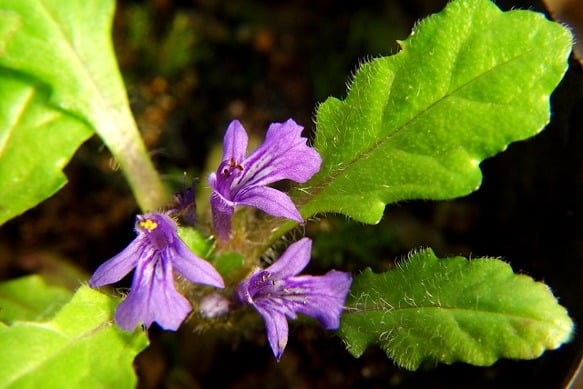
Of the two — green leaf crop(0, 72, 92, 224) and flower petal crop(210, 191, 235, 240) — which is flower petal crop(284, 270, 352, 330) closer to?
flower petal crop(210, 191, 235, 240)

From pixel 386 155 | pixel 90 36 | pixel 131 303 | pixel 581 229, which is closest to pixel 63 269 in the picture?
pixel 90 36

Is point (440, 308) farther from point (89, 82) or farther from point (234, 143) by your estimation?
point (89, 82)

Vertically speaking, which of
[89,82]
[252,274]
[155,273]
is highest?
[89,82]

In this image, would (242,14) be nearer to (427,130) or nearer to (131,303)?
(427,130)

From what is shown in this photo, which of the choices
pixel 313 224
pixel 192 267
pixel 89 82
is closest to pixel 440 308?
pixel 192 267

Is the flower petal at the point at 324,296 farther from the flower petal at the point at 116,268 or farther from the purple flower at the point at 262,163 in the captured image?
the flower petal at the point at 116,268

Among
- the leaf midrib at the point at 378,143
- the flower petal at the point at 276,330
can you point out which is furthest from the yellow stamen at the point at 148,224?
the leaf midrib at the point at 378,143

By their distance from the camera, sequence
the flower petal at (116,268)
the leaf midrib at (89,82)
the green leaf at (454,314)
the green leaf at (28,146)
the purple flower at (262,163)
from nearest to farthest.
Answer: the green leaf at (454,314) → the flower petal at (116,268) → the purple flower at (262,163) → the green leaf at (28,146) → the leaf midrib at (89,82)
